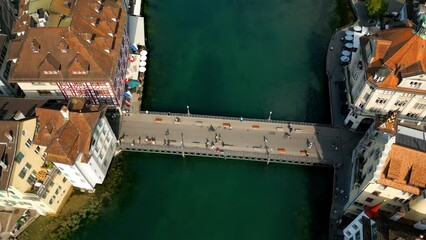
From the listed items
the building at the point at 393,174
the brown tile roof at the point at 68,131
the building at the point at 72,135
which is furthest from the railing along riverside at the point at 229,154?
the brown tile roof at the point at 68,131

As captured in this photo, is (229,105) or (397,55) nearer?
(397,55)

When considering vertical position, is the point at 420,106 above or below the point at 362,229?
above

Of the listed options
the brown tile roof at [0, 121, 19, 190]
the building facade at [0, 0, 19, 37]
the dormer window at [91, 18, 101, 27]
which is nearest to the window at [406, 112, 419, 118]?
the dormer window at [91, 18, 101, 27]

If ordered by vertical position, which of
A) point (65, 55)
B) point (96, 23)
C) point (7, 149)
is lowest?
point (7, 149)

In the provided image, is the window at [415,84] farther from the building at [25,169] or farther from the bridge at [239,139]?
the building at [25,169]

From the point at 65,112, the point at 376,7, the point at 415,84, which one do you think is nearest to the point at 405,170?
the point at 415,84

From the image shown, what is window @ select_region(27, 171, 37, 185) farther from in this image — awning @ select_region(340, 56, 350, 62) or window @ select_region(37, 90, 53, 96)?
awning @ select_region(340, 56, 350, 62)

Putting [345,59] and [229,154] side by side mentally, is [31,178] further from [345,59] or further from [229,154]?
[345,59]
